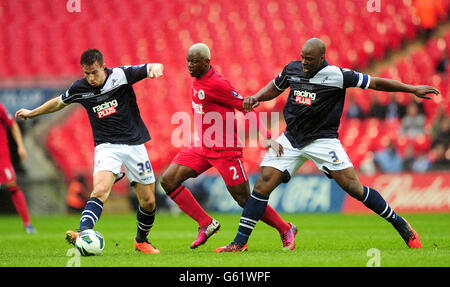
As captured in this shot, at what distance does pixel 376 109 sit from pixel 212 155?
26.3ft

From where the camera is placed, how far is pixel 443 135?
1350 cm

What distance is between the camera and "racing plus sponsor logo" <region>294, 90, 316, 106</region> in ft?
21.5

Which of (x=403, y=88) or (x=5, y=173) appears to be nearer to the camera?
(x=403, y=88)

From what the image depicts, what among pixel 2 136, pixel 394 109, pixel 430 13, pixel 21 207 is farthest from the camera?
pixel 430 13

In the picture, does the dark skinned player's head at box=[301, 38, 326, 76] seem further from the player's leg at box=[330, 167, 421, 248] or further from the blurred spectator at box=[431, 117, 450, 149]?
the blurred spectator at box=[431, 117, 450, 149]

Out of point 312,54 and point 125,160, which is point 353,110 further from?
point 125,160

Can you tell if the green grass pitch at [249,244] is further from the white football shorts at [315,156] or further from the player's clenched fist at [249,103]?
the player's clenched fist at [249,103]

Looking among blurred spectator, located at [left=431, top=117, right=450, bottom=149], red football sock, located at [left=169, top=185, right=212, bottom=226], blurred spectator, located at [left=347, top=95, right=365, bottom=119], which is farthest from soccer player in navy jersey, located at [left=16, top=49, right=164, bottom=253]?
blurred spectator, located at [left=347, top=95, right=365, bottom=119]

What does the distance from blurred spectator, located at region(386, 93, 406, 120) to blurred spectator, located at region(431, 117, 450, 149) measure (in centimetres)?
80

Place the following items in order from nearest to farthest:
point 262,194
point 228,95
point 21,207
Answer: point 262,194 → point 228,95 → point 21,207

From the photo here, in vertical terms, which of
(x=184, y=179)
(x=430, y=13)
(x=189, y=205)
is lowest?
(x=189, y=205)

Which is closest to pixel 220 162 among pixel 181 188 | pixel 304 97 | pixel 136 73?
pixel 181 188

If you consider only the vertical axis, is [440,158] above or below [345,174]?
below
